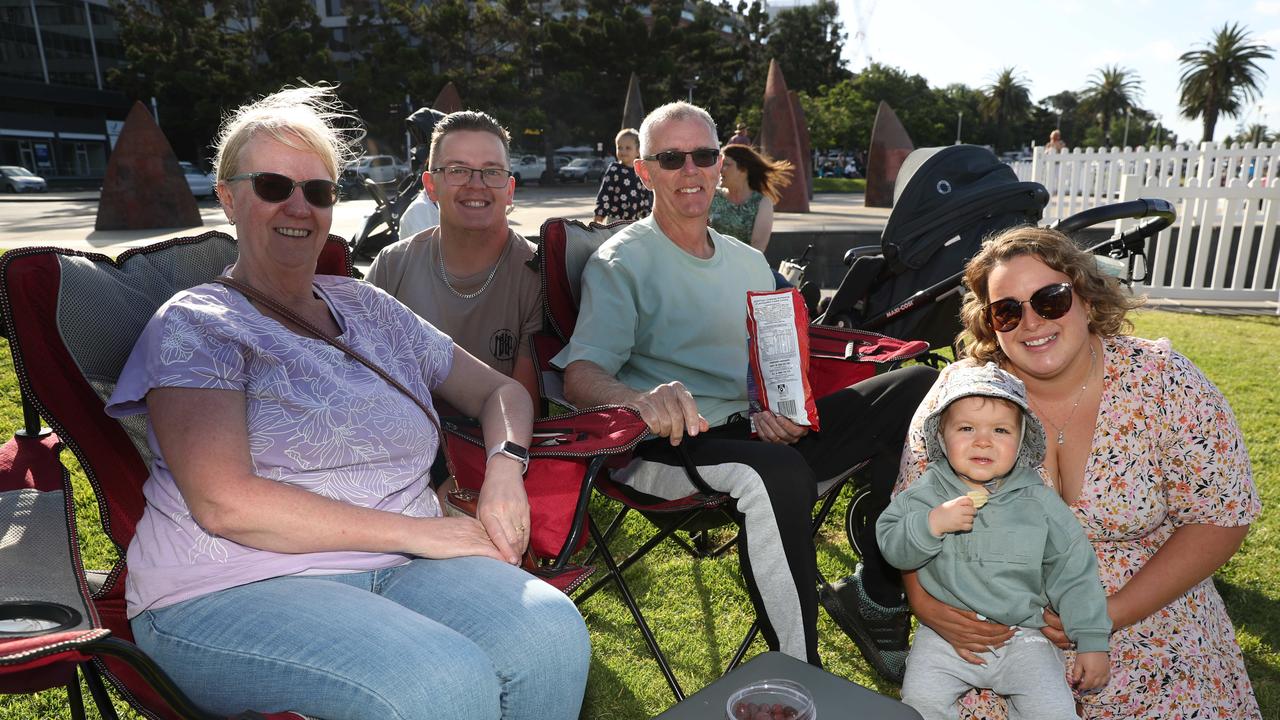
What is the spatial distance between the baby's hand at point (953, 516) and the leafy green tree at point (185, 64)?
37129 millimetres

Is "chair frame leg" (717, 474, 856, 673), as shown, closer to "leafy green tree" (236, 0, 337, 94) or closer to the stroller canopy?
the stroller canopy

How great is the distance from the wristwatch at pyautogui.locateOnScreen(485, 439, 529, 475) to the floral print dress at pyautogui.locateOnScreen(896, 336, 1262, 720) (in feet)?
4.29

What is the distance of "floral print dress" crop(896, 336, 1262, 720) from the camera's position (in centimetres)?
195

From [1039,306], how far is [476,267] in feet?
6.15

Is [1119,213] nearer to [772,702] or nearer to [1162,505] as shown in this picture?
[1162,505]

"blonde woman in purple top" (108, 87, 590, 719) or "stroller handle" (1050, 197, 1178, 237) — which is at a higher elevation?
"stroller handle" (1050, 197, 1178, 237)

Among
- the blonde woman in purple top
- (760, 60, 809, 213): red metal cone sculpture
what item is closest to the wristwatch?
the blonde woman in purple top

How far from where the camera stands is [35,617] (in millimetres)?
1524

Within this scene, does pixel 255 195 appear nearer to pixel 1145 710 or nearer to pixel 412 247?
pixel 412 247

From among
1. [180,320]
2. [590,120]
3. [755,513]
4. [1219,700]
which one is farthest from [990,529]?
[590,120]

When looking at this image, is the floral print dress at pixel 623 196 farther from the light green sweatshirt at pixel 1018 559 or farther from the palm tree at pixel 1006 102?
the palm tree at pixel 1006 102

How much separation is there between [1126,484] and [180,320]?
2166mm

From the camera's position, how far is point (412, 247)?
3.13 m

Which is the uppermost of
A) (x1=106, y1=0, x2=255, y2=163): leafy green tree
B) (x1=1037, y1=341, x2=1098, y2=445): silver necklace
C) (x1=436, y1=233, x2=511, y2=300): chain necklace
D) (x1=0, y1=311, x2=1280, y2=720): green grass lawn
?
(x1=106, y1=0, x2=255, y2=163): leafy green tree
